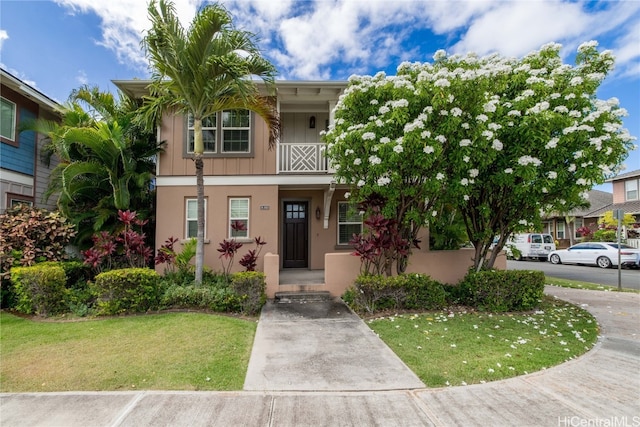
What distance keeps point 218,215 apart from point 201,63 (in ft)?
14.6

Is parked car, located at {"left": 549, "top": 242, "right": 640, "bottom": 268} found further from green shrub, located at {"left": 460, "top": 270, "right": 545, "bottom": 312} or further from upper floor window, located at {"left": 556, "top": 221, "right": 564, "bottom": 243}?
green shrub, located at {"left": 460, "top": 270, "right": 545, "bottom": 312}

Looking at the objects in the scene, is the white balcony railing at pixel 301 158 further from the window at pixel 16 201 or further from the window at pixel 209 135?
the window at pixel 16 201

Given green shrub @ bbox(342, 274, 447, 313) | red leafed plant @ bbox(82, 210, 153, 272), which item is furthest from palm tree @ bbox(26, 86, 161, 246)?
green shrub @ bbox(342, 274, 447, 313)

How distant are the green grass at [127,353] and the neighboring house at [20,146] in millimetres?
5101

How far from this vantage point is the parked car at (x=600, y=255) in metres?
16.8

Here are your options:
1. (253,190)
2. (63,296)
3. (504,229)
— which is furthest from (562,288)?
(63,296)

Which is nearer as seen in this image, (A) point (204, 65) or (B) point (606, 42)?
(A) point (204, 65)

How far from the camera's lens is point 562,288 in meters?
10.6

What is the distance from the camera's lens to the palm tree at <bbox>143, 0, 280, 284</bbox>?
21.0 ft

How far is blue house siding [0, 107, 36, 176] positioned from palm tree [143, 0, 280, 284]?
5.68 metres

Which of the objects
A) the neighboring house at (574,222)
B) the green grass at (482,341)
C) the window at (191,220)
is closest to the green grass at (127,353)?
the green grass at (482,341)

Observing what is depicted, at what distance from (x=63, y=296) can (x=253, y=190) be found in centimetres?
522

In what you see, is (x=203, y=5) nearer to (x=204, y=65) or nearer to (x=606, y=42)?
(x=204, y=65)

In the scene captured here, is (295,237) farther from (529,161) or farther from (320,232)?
(529,161)
